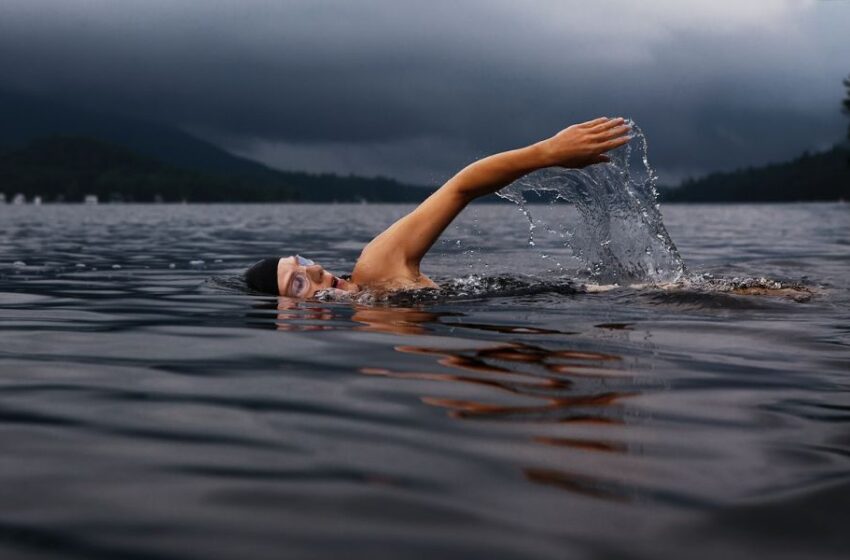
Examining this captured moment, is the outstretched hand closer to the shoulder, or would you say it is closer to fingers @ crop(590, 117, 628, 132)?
fingers @ crop(590, 117, 628, 132)

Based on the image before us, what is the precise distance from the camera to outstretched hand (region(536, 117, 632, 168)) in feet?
22.0

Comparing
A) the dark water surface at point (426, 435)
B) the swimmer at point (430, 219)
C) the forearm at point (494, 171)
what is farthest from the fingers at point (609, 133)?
the dark water surface at point (426, 435)

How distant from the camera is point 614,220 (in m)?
9.16

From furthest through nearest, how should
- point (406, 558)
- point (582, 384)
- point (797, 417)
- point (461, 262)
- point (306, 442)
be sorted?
point (461, 262) < point (582, 384) < point (797, 417) < point (306, 442) < point (406, 558)

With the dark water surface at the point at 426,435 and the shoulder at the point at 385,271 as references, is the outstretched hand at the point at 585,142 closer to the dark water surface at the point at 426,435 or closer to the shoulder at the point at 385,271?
the dark water surface at the point at 426,435

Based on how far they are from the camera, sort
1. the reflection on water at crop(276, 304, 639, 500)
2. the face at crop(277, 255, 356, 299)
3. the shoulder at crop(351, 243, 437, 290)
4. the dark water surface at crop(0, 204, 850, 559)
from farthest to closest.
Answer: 1. the face at crop(277, 255, 356, 299)
2. the shoulder at crop(351, 243, 437, 290)
3. the reflection on water at crop(276, 304, 639, 500)
4. the dark water surface at crop(0, 204, 850, 559)

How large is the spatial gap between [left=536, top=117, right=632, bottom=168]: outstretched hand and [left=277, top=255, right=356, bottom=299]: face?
88.4 inches

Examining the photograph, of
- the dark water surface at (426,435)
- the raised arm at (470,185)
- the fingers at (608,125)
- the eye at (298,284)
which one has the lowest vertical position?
the dark water surface at (426,435)

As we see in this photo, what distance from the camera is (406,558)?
2154 millimetres

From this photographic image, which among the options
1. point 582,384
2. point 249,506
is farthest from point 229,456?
point 582,384

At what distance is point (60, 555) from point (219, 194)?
177414 mm

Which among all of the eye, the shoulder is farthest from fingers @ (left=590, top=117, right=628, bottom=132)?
the eye

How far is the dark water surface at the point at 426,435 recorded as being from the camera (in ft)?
7.60

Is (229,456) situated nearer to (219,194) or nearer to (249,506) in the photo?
(249,506)
